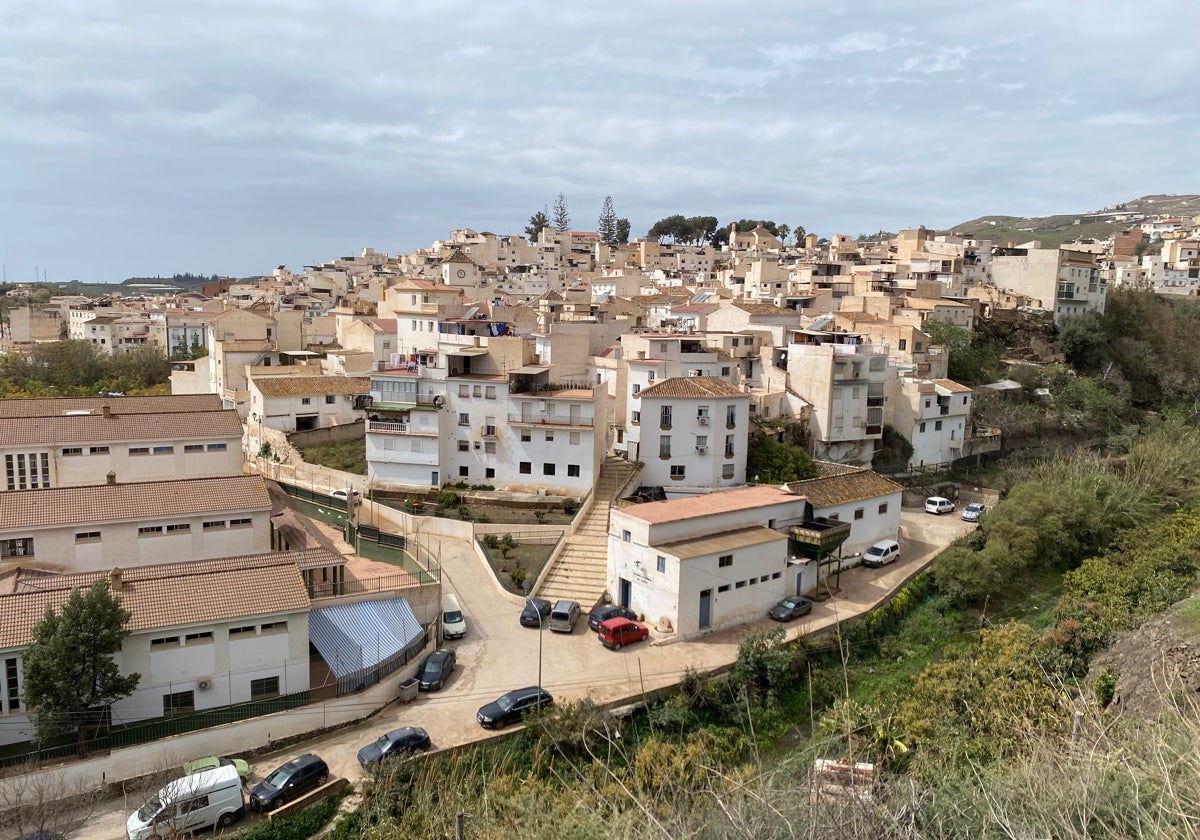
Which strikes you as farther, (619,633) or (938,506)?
(938,506)

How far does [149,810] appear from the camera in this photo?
519 inches

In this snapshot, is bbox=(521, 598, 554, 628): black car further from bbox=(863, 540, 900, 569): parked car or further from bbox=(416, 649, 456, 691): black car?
bbox=(863, 540, 900, 569): parked car

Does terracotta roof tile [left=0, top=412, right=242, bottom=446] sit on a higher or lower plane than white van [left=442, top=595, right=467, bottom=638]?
higher

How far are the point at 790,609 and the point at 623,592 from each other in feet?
15.7

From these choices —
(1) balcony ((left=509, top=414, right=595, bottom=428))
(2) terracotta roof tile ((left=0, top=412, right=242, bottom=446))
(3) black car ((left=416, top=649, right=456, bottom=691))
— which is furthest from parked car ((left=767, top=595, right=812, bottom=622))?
(2) terracotta roof tile ((left=0, top=412, right=242, bottom=446))

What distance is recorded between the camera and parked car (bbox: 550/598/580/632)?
827 inches

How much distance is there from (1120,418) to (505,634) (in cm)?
4104

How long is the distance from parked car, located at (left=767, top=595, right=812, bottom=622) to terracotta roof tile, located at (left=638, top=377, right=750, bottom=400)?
8.63 metres

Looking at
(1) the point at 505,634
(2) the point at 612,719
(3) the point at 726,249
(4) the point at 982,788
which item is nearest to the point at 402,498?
(1) the point at 505,634

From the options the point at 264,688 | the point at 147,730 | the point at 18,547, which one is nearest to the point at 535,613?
the point at 264,688

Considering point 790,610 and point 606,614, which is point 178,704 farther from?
point 790,610

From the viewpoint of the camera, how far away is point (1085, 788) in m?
7.54

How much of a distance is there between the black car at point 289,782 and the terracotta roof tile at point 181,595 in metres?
3.47

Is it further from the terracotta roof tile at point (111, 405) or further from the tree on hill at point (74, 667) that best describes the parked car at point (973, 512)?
the terracotta roof tile at point (111, 405)
